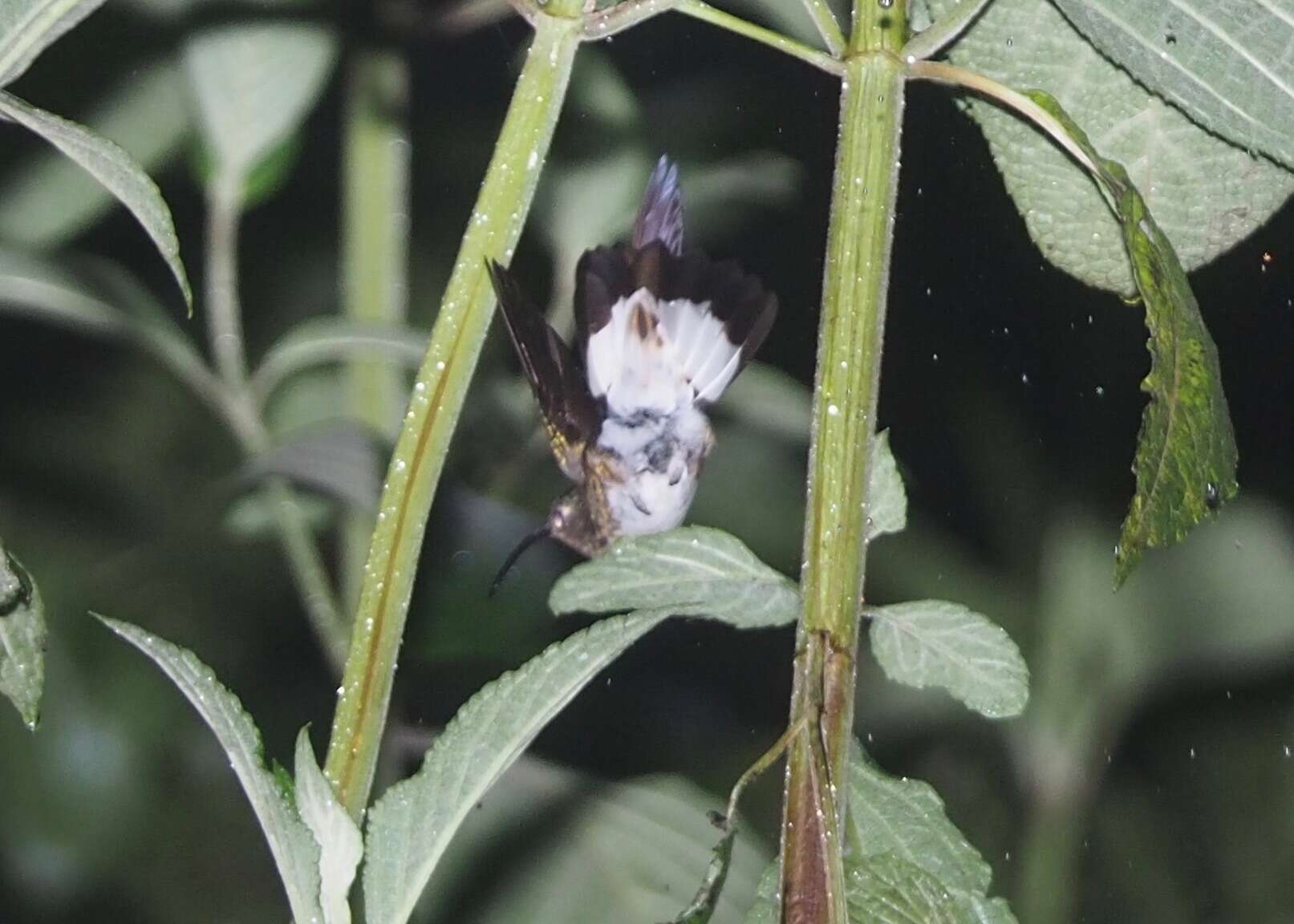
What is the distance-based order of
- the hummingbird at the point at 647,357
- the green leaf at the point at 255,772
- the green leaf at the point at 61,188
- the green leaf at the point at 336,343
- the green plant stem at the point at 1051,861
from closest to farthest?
the green leaf at the point at 255,772
the hummingbird at the point at 647,357
the green leaf at the point at 336,343
the green leaf at the point at 61,188
the green plant stem at the point at 1051,861

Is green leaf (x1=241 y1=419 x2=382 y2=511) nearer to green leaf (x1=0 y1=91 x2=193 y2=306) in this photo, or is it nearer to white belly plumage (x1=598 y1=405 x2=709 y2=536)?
white belly plumage (x1=598 y1=405 x2=709 y2=536)

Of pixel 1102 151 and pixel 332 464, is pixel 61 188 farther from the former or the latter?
pixel 1102 151

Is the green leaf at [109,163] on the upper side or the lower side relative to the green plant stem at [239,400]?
upper

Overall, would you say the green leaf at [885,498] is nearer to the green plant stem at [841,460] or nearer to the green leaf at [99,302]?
the green plant stem at [841,460]

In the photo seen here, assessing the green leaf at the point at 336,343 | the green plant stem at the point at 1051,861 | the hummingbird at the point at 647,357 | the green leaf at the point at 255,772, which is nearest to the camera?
the green leaf at the point at 255,772

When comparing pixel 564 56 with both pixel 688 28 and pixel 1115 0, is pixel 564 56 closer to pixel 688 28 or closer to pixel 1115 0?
pixel 1115 0

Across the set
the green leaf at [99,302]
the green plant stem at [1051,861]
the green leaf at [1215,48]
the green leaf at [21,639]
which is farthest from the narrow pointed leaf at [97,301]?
the green plant stem at [1051,861]

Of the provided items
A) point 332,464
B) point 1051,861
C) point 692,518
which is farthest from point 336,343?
point 1051,861
